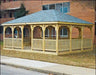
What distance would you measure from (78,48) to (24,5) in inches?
823

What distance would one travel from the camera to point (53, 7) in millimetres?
33469

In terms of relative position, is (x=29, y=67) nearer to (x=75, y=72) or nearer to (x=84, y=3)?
(x=75, y=72)

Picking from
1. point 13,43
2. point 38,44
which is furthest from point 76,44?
point 13,43

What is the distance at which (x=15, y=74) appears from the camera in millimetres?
9867

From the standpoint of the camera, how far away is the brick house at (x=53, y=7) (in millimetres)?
28564

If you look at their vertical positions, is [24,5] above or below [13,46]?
above

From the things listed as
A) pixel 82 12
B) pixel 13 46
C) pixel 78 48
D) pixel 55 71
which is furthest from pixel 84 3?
pixel 55 71

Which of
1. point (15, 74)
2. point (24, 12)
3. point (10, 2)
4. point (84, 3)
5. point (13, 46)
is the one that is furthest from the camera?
point (10, 2)

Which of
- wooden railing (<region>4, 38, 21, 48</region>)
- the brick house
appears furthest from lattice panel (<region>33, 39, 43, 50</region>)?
the brick house

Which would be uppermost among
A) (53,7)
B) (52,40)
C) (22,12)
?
(53,7)

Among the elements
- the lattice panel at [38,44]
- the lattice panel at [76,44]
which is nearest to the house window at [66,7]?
the lattice panel at [76,44]

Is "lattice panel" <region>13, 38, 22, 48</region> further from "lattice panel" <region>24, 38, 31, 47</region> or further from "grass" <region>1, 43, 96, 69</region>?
"grass" <region>1, 43, 96, 69</region>

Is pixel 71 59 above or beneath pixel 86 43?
beneath

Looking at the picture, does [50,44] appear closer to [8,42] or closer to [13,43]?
[13,43]
